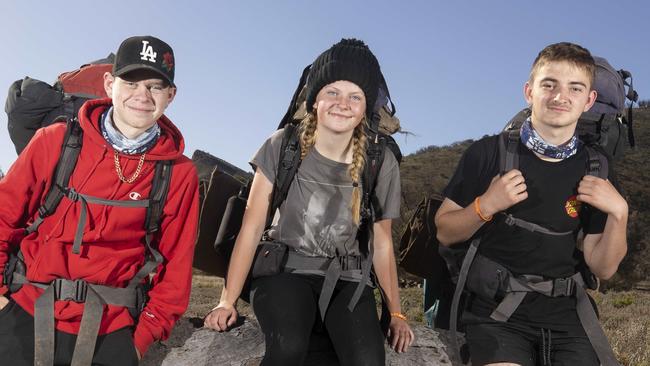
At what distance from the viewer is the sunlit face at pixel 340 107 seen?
4.08 metres

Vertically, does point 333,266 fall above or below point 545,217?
below

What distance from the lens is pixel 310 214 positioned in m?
3.99

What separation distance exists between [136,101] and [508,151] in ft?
8.49

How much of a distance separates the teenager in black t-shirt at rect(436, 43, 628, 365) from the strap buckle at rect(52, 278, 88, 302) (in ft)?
7.91

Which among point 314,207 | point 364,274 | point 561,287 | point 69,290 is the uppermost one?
point 314,207

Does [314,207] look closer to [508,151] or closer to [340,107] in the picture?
[340,107]

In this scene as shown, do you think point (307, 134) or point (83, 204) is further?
point (307, 134)

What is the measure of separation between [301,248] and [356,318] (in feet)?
2.19

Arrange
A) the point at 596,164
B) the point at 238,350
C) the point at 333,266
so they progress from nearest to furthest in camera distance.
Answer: the point at 333,266, the point at 596,164, the point at 238,350

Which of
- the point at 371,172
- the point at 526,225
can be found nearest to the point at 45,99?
the point at 371,172

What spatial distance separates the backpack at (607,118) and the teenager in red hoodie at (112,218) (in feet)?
8.64

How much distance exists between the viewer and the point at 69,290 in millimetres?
3340

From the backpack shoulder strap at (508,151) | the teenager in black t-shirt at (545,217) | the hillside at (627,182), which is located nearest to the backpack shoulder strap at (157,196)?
the teenager in black t-shirt at (545,217)

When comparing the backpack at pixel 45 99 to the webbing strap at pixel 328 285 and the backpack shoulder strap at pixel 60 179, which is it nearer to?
the backpack shoulder strap at pixel 60 179
